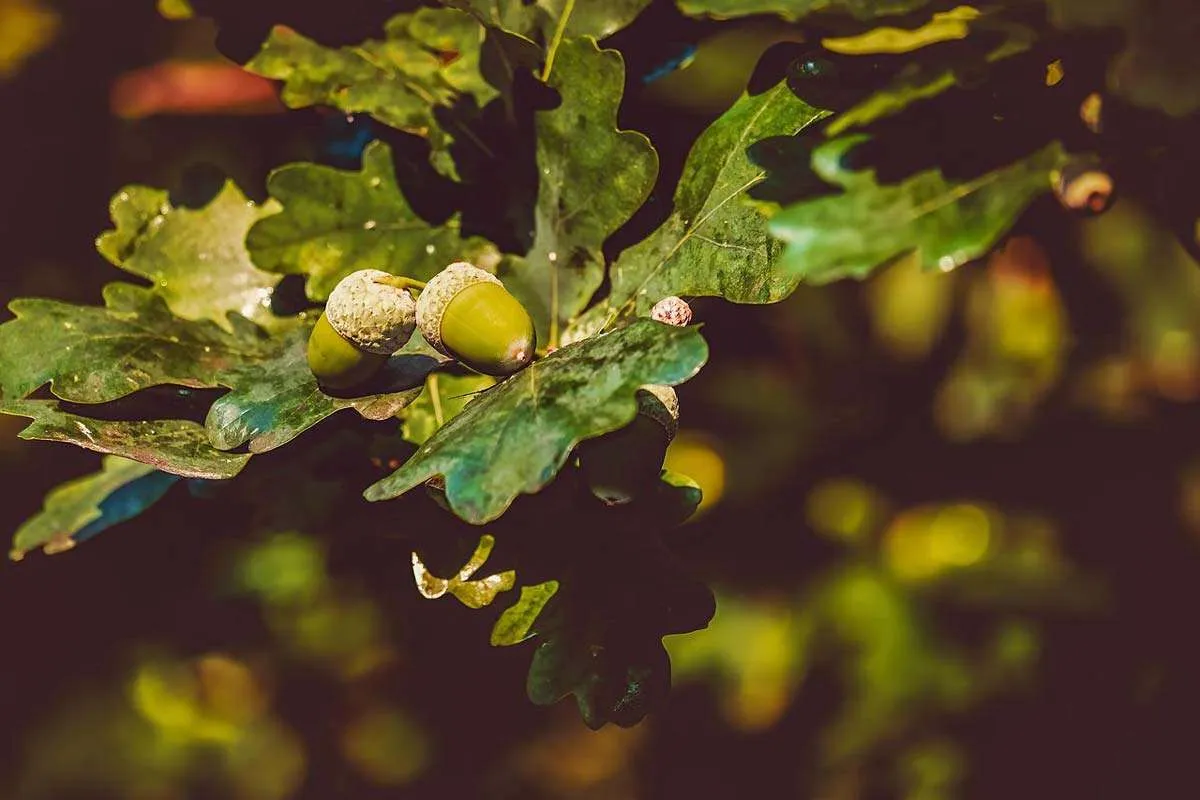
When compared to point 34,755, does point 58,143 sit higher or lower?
higher

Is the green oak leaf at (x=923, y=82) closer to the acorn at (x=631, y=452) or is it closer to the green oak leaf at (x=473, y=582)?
the acorn at (x=631, y=452)

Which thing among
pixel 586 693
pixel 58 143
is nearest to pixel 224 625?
pixel 58 143

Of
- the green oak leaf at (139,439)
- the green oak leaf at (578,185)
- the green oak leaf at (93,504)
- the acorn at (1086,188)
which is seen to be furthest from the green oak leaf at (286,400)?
the acorn at (1086,188)

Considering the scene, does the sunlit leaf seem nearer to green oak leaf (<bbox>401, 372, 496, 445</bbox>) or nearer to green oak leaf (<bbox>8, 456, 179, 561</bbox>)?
green oak leaf (<bbox>401, 372, 496, 445</bbox>)

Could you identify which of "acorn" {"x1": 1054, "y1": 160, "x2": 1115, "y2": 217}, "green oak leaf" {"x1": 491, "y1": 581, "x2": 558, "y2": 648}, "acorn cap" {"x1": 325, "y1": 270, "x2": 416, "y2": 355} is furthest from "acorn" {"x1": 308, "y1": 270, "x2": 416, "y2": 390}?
"acorn" {"x1": 1054, "y1": 160, "x2": 1115, "y2": 217}

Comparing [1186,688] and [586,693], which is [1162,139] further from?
[1186,688]

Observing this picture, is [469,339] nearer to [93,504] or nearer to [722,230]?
[722,230]
